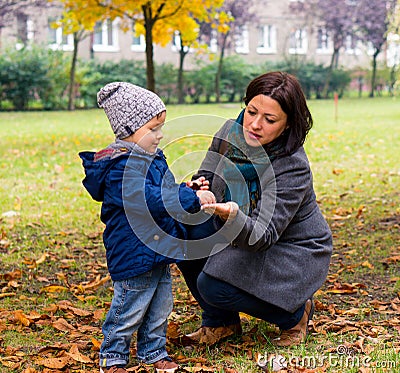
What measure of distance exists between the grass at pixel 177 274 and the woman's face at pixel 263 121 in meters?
0.18

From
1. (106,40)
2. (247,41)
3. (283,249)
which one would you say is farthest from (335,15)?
(283,249)

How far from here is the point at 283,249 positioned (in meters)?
3.35

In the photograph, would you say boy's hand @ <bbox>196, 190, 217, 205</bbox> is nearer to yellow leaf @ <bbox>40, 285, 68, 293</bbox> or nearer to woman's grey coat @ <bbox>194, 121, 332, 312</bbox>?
woman's grey coat @ <bbox>194, 121, 332, 312</bbox>

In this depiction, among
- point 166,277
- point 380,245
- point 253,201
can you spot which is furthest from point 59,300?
point 380,245

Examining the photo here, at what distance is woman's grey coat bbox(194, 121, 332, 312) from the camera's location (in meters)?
3.23

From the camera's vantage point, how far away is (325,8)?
3688 centimetres

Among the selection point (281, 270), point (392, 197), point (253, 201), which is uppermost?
point (253, 201)

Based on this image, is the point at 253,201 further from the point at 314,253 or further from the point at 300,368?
the point at 300,368

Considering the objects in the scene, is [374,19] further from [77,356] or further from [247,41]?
[77,356]

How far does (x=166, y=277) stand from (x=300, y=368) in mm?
720

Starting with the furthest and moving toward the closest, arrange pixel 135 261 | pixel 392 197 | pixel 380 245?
pixel 392 197
pixel 380 245
pixel 135 261

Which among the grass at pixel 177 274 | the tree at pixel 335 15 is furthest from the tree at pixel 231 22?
the grass at pixel 177 274

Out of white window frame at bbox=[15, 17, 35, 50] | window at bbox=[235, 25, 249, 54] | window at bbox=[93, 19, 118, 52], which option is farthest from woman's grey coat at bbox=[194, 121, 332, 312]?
window at bbox=[235, 25, 249, 54]

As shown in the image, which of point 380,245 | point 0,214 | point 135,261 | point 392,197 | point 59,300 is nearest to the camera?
point 135,261
